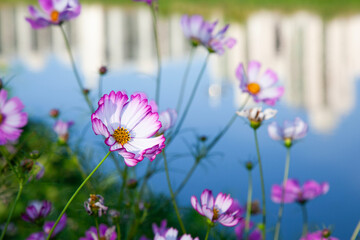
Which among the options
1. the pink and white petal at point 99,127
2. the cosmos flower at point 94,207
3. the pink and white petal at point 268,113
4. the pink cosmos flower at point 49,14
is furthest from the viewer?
the pink cosmos flower at point 49,14

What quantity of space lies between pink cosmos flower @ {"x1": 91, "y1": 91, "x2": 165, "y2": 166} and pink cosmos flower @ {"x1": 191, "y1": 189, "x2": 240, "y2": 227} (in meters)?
0.09

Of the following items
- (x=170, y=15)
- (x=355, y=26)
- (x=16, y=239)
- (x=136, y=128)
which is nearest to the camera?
(x=136, y=128)

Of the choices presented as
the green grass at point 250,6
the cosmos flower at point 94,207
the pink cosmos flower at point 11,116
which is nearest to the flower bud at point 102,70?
the pink cosmos flower at point 11,116

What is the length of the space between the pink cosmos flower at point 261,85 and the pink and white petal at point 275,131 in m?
0.06

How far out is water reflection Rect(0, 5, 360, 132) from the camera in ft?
19.5

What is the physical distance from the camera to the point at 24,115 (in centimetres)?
62

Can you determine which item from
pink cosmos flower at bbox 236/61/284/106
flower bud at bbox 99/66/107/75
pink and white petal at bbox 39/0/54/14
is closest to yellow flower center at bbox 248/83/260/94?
pink cosmos flower at bbox 236/61/284/106

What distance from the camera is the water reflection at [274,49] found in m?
5.93

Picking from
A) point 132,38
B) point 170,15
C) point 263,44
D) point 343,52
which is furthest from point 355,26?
point 132,38

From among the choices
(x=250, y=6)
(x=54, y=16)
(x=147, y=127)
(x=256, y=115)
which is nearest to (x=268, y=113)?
(x=256, y=115)

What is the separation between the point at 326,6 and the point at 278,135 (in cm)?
1101

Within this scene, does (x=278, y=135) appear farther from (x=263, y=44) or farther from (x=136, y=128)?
(x=263, y=44)

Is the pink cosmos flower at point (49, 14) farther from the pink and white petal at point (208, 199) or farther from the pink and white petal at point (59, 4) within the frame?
the pink and white petal at point (208, 199)

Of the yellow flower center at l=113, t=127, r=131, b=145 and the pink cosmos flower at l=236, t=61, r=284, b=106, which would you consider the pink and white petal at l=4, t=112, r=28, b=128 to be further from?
the pink cosmos flower at l=236, t=61, r=284, b=106
